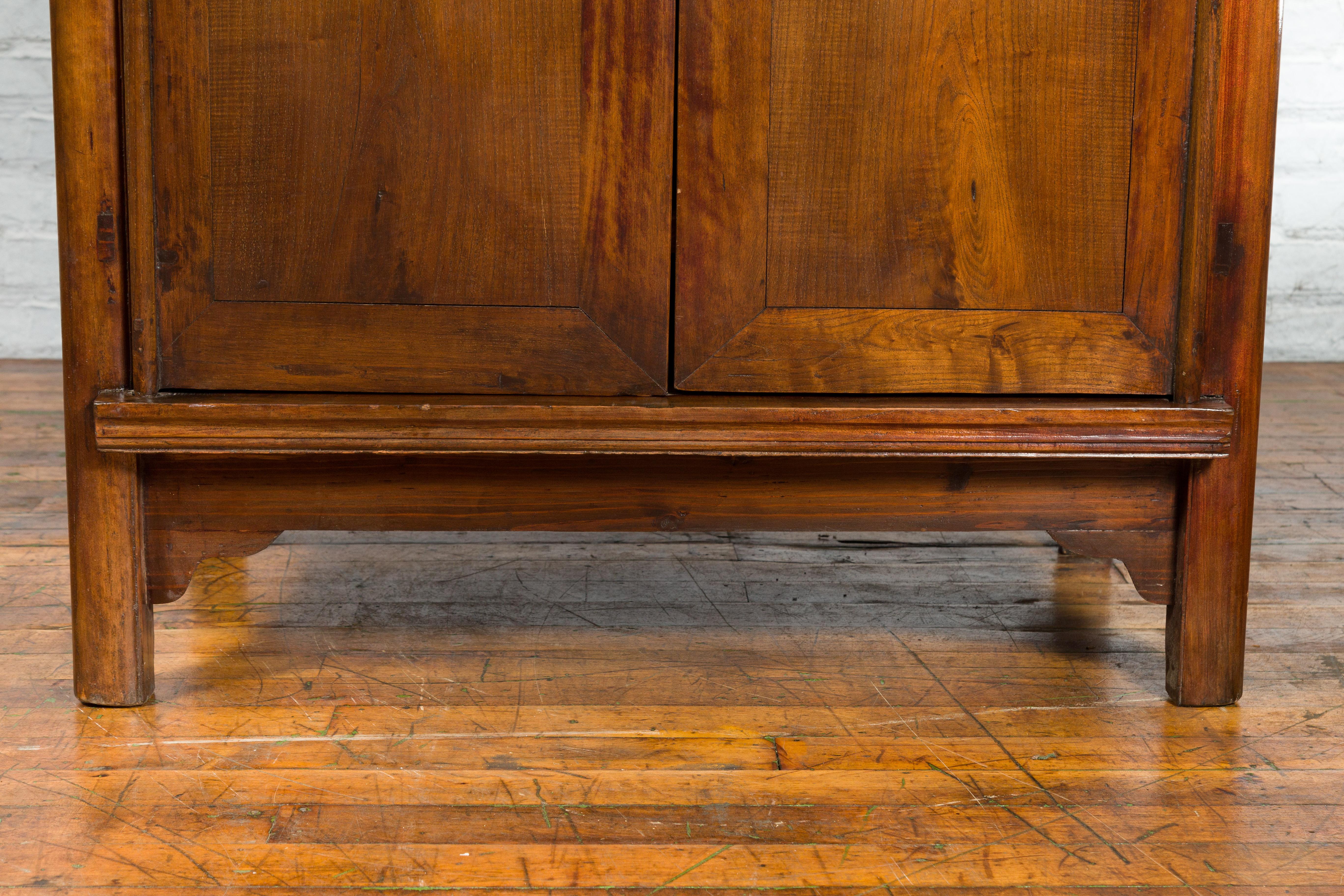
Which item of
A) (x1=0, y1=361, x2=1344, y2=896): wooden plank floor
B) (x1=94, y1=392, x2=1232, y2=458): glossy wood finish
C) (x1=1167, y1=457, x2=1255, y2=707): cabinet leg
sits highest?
(x1=94, y1=392, x2=1232, y2=458): glossy wood finish

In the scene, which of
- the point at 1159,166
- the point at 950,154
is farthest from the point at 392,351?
the point at 1159,166

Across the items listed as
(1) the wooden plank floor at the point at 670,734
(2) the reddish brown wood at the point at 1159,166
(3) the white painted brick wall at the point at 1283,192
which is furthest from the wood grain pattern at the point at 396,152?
(3) the white painted brick wall at the point at 1283,192

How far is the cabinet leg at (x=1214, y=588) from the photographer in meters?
1.14

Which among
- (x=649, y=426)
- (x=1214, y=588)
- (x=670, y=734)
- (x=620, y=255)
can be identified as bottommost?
(x=670, y=734)

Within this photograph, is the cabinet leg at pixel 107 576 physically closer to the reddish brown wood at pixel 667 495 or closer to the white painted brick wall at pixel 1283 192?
the reddish brown wood at pixel 667 495

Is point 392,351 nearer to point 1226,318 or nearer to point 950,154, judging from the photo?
point 950,154

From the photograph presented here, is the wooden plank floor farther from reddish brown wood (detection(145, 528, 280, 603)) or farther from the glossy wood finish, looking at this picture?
the glossy wood finish

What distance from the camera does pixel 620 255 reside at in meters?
1.10

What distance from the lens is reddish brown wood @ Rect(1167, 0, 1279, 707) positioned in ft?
3.60

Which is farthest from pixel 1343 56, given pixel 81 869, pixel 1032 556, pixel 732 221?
pixel 81 869

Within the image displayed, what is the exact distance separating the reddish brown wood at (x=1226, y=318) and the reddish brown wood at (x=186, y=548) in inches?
33.7

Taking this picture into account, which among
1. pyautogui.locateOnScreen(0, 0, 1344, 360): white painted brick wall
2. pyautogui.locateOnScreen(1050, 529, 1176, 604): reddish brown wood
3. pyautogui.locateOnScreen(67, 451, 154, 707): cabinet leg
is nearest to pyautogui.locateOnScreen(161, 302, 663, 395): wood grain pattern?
pyautogui.locateOnScreen(67, 451, 154, 707): cabinet leg

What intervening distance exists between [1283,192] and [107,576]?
3.36 metres

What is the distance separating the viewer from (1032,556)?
5.48 feet
